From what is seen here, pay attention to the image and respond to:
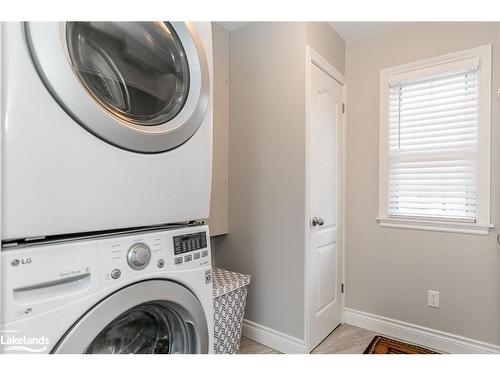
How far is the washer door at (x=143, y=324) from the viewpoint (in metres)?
0.69

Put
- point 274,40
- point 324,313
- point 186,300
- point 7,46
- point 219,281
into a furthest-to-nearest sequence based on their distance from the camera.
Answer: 1. point 324,313
2. point 274,40
3. point 219,281
4. point 186,300
5. point 7,46

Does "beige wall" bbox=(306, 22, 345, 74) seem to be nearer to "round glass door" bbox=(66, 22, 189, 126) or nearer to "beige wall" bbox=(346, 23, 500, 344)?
"beige wall" bbox=(346, 23, 500, 344)

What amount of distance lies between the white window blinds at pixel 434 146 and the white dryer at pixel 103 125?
5.60 ft

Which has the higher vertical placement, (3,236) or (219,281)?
(3,236)

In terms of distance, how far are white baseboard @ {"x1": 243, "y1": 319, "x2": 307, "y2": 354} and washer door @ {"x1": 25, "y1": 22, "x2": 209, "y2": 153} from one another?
62.9 inches

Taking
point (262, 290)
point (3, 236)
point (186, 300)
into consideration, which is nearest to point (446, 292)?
point (262, 290)

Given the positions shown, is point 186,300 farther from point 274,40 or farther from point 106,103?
point 274,40

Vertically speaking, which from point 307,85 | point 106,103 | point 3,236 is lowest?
point 3,236

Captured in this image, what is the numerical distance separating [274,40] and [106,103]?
1532 millimetres

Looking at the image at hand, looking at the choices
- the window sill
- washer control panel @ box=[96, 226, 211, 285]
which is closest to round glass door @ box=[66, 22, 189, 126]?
washer control panel @ box=[96, 226, 211, 285]

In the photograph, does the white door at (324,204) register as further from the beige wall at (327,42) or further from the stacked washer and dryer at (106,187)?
the stacked washer and dryer at (106,187)

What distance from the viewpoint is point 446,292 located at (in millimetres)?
1936

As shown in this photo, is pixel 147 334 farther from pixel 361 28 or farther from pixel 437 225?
pixel 361 28

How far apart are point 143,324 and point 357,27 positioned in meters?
2.41
